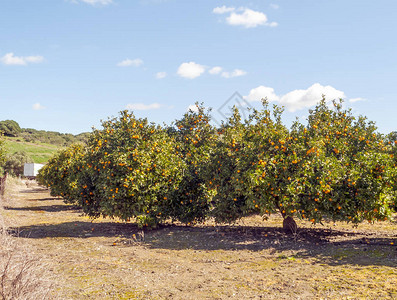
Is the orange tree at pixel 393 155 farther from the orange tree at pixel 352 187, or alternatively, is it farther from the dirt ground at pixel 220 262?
the dirt ground at pixel 220 262

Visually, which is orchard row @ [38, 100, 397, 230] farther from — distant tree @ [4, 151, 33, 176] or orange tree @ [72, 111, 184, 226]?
distant tree @ [4, 151, 33, 176]

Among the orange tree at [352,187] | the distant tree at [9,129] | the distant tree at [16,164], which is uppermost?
the distant tree at [9,129]

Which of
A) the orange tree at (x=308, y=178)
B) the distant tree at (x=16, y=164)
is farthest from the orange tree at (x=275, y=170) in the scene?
the distant tree at (x=16, y=164)

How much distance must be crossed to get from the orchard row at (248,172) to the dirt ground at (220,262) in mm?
1034

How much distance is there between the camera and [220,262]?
939cm

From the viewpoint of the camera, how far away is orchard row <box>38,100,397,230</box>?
1112 centimetres

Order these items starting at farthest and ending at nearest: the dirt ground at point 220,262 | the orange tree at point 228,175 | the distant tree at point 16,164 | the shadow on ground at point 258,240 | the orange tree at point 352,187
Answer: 1. the distant tree at point 16,164
2. the orange tree at point 228,175
3. the orange tree at point 352,187
4. the shadow on ground at point 258,240
5. the dirt ground at point 220,262

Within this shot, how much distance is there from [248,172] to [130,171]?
4.87 metres

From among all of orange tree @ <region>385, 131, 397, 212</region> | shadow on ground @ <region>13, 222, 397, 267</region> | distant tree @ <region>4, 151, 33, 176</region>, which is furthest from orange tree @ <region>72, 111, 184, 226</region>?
distant tree @ <region>4, 151, 33, 176</region>

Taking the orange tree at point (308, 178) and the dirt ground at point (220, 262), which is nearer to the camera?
the dirt ground at point (220, 262)

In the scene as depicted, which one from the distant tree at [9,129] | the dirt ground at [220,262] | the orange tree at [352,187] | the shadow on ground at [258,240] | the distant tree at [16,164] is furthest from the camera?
the distant tree at [9,129]

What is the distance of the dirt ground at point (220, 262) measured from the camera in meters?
6.84

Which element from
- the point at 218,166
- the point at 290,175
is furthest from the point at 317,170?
the point at 218,166

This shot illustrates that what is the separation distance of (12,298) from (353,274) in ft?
23.8
